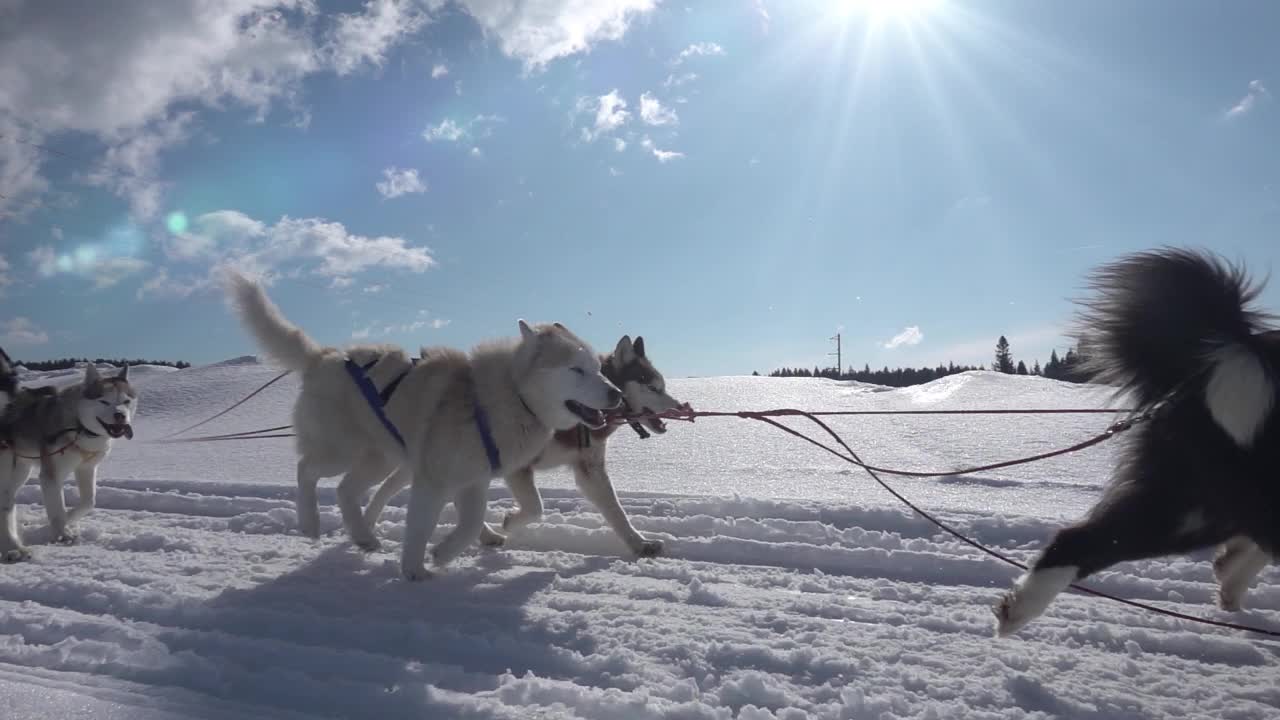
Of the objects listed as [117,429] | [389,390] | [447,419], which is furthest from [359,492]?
[117,429]

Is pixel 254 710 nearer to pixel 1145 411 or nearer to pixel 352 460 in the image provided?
pixel 352 460

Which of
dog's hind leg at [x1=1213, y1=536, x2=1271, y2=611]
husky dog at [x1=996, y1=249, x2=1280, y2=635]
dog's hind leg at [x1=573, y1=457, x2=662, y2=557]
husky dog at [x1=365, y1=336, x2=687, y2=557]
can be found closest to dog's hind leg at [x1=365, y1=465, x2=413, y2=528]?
husky dog at [x1=365, y1=336, x2=687, y2=557]

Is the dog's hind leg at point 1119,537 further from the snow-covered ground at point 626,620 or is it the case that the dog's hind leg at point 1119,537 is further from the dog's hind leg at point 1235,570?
the dog's hind leg at point 1235,570

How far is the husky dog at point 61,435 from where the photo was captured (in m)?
4.39

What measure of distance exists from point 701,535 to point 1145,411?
8.07ft

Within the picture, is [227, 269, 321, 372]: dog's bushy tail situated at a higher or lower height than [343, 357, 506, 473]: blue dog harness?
higher

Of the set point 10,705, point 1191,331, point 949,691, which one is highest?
point 1191,331

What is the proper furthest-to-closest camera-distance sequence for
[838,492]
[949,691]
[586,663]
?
[838,492], [586,663], [949,691]

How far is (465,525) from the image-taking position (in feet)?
11.4

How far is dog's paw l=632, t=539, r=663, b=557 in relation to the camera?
390 centimetres

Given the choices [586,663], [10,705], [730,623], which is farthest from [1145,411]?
[10,705]

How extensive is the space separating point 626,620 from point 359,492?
6.60ft

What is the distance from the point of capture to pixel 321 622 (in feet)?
9.28

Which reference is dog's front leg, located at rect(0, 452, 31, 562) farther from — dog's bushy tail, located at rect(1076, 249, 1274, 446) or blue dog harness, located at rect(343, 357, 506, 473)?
dog's bushy tail, located at rect(1076, 249, 1274, 446)
